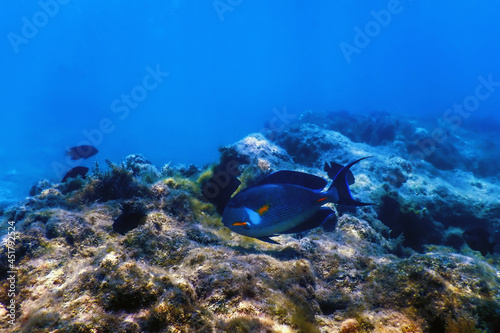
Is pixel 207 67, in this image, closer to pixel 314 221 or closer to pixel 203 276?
pixel 314 221

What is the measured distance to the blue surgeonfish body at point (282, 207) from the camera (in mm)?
1826

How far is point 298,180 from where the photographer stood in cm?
200

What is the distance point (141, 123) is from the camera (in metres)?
87.4

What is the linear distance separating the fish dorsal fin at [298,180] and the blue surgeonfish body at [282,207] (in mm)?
38

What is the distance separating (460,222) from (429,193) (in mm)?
867

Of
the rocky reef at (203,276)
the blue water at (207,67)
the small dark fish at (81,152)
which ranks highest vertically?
the blue water at (207,67)

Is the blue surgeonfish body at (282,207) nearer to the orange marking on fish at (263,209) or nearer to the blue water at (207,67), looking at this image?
the orange marking on fish at (263,209)

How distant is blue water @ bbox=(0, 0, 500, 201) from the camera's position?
6156 centimetres

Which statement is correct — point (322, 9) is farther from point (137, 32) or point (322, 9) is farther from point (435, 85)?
point (435, 85)

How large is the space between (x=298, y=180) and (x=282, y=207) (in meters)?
0.29

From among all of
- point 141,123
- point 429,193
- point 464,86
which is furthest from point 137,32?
point 464,86

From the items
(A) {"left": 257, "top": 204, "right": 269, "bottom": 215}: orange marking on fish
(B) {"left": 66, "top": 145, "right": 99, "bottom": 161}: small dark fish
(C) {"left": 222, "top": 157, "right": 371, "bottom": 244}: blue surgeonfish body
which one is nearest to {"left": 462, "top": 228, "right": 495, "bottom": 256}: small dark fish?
(C) {"left": 222, "top": 157, "right": 371, "bottom": 244}: blue surgeonfish body

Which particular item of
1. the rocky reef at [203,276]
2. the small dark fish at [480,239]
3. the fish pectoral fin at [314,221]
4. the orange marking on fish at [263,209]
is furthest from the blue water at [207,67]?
the small dark fish at [480,239]

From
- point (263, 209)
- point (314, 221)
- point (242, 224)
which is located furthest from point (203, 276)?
point (314, 221)
